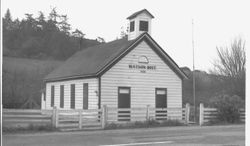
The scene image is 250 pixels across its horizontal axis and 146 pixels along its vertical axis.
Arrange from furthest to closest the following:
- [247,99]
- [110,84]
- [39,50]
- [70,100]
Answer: [39,50] → [70,100] → [110,84] → [247,99]

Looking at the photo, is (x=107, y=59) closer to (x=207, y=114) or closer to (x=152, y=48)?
(x=152, y=48)

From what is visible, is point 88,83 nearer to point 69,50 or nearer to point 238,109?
point 238,109

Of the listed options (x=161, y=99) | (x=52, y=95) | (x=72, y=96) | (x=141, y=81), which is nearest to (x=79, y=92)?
(x=72, y=96)

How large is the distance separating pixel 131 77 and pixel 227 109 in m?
5.87

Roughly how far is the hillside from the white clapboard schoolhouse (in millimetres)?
10050

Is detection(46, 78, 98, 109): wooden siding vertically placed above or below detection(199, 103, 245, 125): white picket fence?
above

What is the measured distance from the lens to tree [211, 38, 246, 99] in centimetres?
3581

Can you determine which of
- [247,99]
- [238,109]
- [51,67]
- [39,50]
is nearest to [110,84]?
[238,109]

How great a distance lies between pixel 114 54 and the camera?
23328 millimetres

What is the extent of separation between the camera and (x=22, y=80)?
39.5 metres

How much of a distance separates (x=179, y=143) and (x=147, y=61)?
470 inches

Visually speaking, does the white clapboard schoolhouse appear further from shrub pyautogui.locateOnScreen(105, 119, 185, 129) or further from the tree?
the tree

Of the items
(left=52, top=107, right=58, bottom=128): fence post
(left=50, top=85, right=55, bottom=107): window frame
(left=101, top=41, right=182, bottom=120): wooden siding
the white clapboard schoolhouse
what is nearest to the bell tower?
the white clapboard schoolhouse

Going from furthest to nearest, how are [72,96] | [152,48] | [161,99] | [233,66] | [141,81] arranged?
[233,66]
[72,96]
[161,99]
[152,48]
[141,81]
